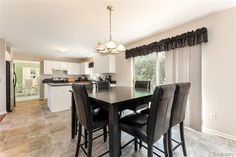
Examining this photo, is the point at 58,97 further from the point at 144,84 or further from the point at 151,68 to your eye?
the point at 151,68

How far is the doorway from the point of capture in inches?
256

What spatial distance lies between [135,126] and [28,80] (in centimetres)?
717

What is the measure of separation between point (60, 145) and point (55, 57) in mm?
5847

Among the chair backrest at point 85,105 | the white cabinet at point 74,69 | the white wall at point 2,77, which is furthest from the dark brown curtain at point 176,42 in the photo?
the white cabinet at point 74,69

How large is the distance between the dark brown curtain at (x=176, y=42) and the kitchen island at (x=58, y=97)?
2.78m

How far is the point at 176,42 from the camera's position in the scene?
9.43 feet

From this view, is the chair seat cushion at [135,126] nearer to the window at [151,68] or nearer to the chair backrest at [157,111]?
the chair backrest at [157,111]

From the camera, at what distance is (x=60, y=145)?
2084 millimetres

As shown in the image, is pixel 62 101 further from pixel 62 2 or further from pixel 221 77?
pixel 221 77

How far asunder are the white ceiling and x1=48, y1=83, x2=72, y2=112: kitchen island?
1.71 meters

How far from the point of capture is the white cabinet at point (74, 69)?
22.8 ft

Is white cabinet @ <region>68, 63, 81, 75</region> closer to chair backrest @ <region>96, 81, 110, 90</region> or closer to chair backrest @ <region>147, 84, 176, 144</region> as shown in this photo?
chair backrest @ <region>96, 81, 110, 90</region>

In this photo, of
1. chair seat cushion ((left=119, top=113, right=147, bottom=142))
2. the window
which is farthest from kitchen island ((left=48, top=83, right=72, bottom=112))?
chair seat cushion ((left=119, top=113, right=147, bottom=142))

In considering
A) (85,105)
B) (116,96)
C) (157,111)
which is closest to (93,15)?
(116,96)
